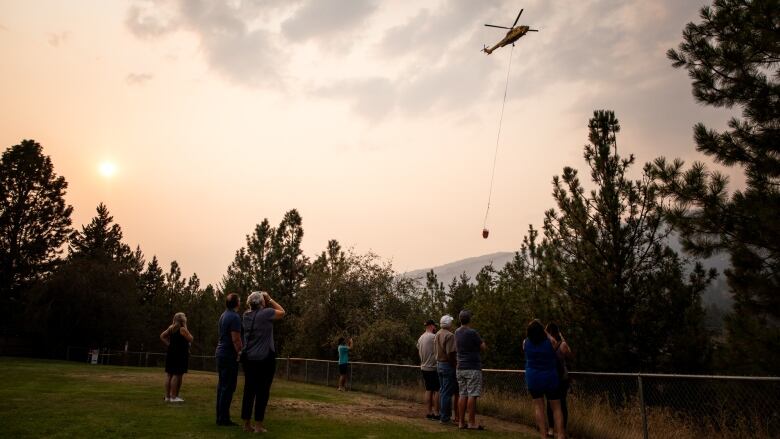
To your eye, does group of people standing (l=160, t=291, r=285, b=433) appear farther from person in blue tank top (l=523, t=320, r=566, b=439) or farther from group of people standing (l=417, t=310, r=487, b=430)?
person in blue tank top (l=523, t=320, r=566, b=439)

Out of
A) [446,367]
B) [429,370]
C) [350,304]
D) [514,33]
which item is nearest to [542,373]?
[446,367]

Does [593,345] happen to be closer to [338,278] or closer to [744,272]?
[744,272]

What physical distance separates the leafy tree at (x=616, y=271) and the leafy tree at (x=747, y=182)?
3.11 metres

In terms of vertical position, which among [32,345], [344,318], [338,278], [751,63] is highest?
[751,63]

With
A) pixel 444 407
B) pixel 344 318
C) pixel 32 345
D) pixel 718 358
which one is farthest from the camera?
pixel 32 345

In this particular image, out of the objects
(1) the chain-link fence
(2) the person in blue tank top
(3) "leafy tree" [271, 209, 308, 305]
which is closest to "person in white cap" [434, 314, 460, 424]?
(1) the chain-link fence

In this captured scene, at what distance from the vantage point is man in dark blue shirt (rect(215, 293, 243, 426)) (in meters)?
7.66

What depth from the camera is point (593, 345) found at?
44.8ft

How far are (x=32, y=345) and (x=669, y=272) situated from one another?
145 feet

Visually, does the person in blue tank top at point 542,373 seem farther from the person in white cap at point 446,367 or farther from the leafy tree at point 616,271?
the leafy tree at point 616,271

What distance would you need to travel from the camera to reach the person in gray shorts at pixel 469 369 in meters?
8.75

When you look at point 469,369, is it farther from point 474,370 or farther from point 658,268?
point 658,268

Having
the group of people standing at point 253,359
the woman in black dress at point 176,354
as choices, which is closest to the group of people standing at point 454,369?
the group of people standing at point 253,359

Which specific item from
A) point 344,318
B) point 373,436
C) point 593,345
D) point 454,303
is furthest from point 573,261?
point 454,303
